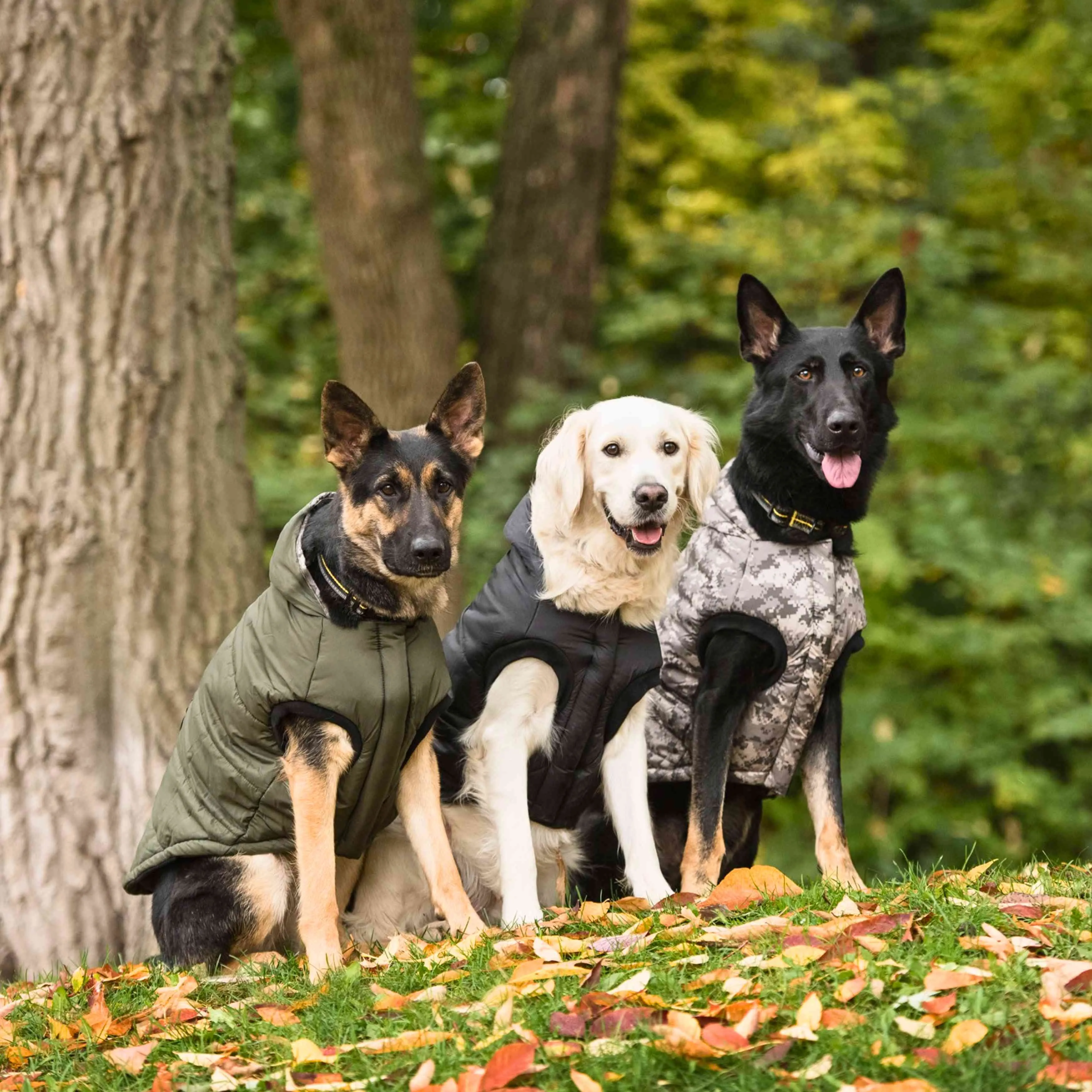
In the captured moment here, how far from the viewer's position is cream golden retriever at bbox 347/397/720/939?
14.4 ft

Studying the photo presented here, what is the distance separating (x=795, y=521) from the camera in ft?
15.2

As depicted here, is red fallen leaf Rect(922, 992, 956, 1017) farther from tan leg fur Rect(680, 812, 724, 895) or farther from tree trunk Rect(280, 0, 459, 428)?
tree trunk Rect(280, 0, 459, 428)

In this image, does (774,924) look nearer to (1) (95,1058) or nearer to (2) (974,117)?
(1) (95,1058)

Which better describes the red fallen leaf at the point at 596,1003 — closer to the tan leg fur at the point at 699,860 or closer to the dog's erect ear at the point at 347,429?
the tan leg fur at the point at 699,860

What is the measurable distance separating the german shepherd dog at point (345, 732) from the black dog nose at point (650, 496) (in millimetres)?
637

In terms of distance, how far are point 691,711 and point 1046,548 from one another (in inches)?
259

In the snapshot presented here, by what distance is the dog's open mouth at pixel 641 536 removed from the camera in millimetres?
4371

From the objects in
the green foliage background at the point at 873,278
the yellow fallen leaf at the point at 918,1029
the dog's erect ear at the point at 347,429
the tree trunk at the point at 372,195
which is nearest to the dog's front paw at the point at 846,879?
the yellow fallen leaf at the point at 918,1029

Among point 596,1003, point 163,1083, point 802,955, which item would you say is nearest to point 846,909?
point 802,955

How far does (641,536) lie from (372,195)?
6.06 meters

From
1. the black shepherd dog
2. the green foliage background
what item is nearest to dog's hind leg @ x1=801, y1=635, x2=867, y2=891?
the black shepherd dog

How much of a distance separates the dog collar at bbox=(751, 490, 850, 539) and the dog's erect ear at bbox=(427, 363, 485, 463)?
3.51 ft

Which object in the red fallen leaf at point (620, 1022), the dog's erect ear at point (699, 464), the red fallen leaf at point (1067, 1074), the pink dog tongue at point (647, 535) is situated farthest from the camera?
the dog's erect ear at point (699, 464)

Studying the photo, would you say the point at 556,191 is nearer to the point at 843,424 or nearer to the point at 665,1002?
the point at 843,424
